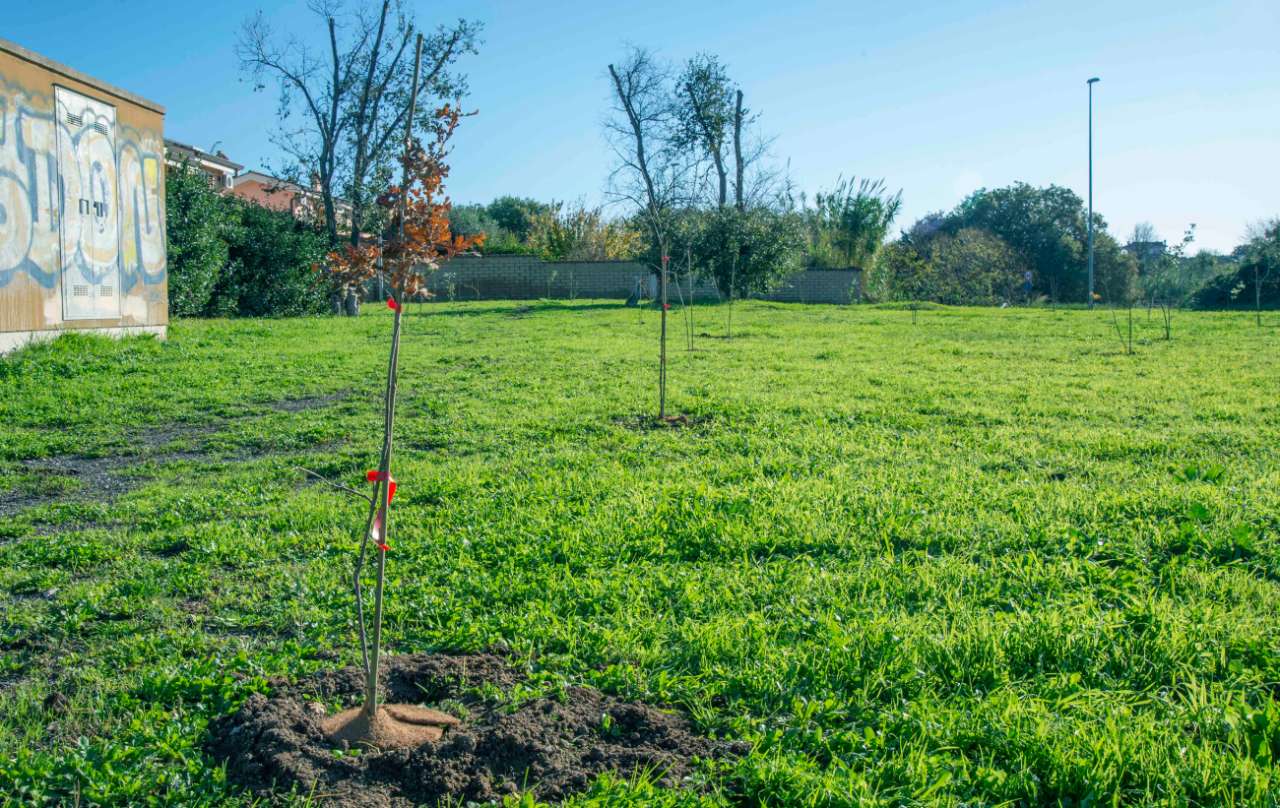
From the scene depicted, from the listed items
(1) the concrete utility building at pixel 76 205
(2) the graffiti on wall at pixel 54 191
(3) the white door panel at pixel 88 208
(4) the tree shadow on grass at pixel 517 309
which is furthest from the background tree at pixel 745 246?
(3) the white door panel at pixel 88 208

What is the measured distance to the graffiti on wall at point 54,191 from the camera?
10531 mm

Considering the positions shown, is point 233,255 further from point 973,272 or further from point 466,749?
point 973,272

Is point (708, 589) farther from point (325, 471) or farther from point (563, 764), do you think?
point (325, 471)

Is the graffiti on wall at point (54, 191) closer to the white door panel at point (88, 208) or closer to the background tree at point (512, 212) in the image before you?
the white door panel at point (88, 208)

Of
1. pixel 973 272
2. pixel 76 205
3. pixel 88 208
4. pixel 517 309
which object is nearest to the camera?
pixel 76 205

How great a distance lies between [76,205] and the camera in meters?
11.9

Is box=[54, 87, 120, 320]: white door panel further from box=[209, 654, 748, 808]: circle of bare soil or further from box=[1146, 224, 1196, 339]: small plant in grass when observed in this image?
box=[1146, 224, 1196, 339]: small plant in grass

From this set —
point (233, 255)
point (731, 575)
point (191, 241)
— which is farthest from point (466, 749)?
point (233, 255)

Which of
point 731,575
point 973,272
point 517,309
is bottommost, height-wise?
point 731,575

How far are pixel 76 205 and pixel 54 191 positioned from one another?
51cm

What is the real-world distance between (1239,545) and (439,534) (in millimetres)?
3811

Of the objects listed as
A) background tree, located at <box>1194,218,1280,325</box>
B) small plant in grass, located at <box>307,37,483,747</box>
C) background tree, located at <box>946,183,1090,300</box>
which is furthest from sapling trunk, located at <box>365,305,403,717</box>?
background tree, located at <box>946,183,1090,300</box>

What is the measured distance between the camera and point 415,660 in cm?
308

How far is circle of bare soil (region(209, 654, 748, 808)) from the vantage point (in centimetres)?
232
